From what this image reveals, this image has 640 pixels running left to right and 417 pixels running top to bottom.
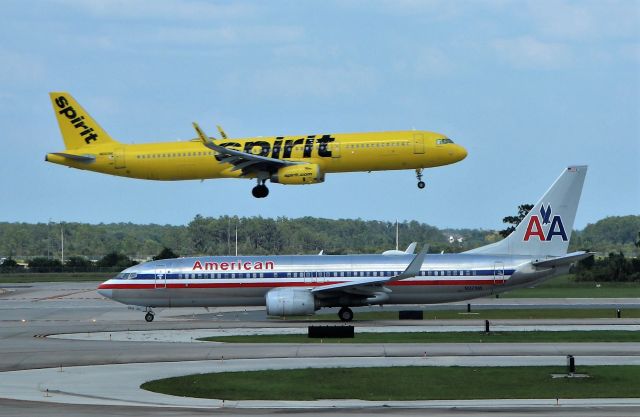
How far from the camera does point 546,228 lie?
61.8 meters

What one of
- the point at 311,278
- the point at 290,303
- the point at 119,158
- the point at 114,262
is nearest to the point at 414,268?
the point at 311,278

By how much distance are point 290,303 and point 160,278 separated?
25.8 feet

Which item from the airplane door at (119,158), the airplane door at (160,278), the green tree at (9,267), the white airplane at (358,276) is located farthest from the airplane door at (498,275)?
the green tree at (9,267)

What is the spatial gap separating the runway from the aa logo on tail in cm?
591

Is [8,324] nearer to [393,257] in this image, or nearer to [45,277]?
[393,257]

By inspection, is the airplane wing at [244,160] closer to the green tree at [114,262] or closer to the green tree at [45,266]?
the green tree at [114,262]

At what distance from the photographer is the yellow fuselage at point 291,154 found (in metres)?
60.1

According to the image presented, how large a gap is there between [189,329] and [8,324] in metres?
11.8

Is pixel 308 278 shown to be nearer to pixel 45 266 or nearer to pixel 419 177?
pixel 419 177

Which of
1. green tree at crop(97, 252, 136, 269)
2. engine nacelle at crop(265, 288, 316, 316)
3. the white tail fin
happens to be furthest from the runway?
green tree at crop(97, 252, 136, 269)

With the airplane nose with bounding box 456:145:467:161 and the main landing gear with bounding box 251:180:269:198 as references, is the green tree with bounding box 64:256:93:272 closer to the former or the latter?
the main landing gear with bounding box 251:180:269:198

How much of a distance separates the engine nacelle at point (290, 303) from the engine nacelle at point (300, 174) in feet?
19.9

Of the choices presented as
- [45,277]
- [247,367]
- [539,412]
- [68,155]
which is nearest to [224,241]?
[45,277]

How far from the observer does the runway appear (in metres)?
30.5
